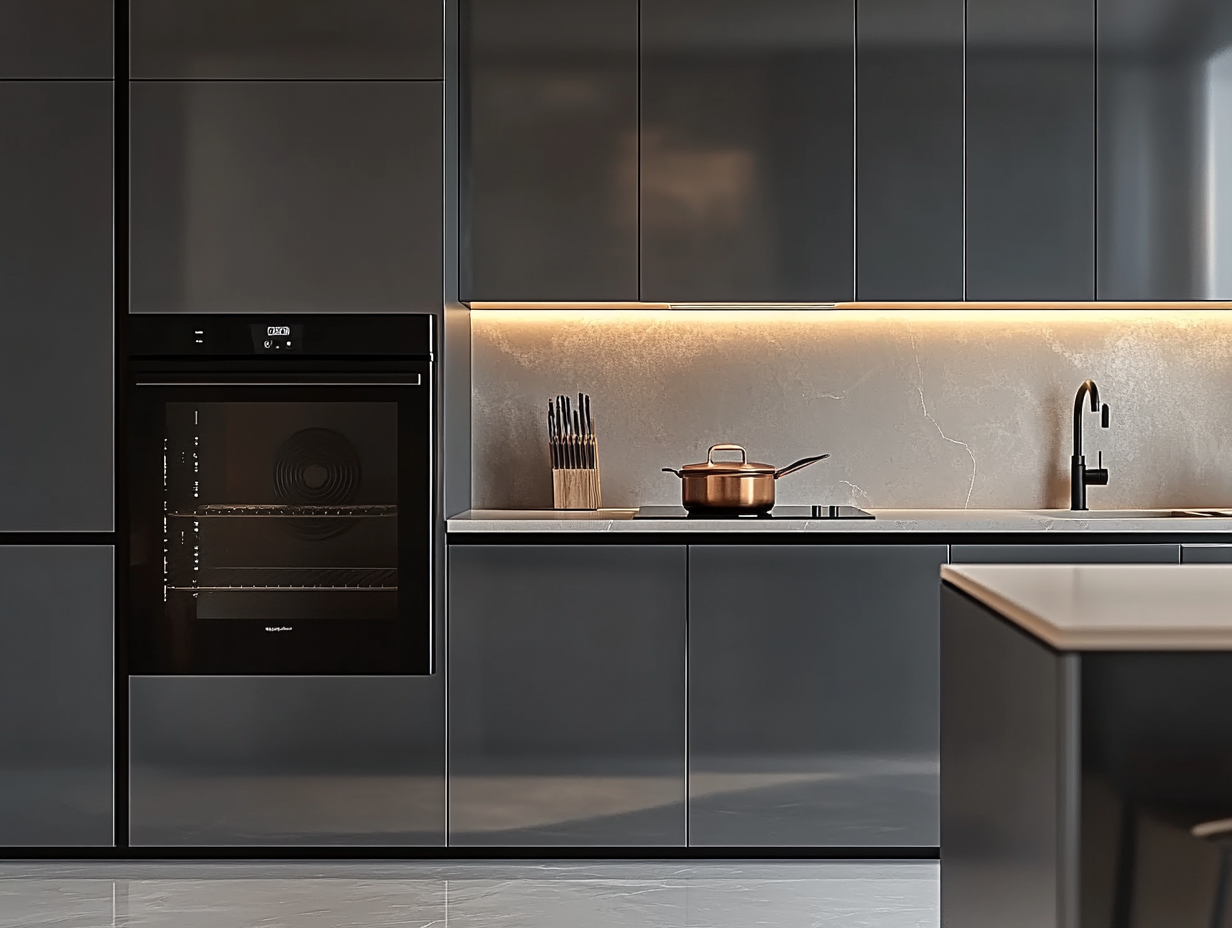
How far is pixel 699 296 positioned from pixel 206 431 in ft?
4.45

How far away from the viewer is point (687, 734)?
2967mm

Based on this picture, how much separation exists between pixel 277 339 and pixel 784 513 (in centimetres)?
142

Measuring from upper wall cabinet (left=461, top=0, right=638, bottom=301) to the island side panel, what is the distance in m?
1.83

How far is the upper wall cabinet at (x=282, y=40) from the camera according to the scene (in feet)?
9.70

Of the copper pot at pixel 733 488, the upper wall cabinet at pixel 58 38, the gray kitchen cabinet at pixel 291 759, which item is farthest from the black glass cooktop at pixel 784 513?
the upper wall cabinet at pixel 58 38

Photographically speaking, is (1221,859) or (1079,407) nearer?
(1221,859)

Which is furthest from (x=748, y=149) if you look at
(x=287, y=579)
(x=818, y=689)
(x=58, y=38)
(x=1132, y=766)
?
(x=1132, y=766)

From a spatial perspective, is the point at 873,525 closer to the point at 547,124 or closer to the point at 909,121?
the point at 909,121

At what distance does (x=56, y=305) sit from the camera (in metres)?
2.97

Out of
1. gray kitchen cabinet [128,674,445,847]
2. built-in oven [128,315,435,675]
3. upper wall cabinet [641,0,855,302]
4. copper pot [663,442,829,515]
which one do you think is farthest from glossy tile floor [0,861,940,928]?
upper wall cabinet [641,0,855,302]

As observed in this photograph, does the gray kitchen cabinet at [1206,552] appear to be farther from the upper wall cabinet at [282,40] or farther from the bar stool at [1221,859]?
the upper wall cabinet at [282,40]

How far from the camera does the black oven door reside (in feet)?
9.70

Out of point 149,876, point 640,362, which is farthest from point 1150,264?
point 149,876

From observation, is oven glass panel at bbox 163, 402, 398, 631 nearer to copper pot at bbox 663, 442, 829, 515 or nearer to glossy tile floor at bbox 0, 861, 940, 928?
glossy tile floor at bbox 0, 861, 940, 928
